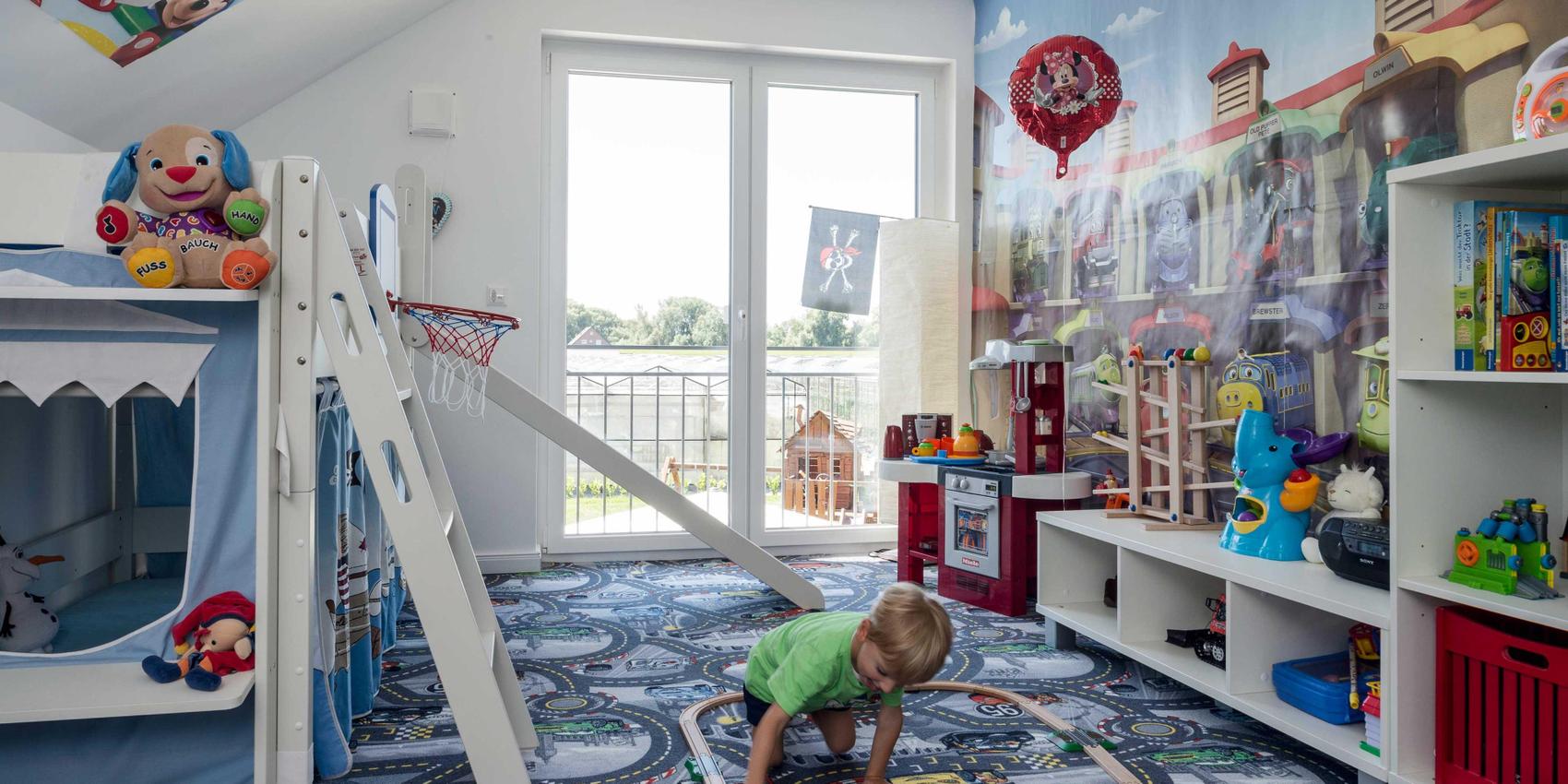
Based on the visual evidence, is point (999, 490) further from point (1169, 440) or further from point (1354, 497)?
point (1354, 497)

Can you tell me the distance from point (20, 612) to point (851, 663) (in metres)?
1.50

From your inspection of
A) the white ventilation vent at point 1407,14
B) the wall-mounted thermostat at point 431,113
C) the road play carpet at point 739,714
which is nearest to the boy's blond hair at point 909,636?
the road play carpet at point 739,714

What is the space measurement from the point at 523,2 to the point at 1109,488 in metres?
2.70

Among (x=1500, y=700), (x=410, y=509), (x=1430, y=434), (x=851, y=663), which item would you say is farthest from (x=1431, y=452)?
(x=410, y=509)

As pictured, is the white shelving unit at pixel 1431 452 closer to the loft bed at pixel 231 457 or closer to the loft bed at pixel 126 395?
the loft bed at pixel 231 457

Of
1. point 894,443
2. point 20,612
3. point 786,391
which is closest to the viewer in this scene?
point 20,612

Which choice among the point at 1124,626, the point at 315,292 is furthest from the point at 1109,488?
the point at 315,292

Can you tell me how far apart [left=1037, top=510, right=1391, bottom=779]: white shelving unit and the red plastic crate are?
0.35 ft

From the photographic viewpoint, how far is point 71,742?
1597 mm

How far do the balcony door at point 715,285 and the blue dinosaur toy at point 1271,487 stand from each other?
1984mm

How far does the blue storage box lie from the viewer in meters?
1.85

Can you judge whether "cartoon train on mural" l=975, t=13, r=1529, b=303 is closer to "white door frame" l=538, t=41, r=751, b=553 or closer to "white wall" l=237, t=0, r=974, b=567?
"white door frame" l=538, t=41, r=751, b=553

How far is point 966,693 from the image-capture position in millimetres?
2318

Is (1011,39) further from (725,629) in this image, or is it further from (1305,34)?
(725,629)
